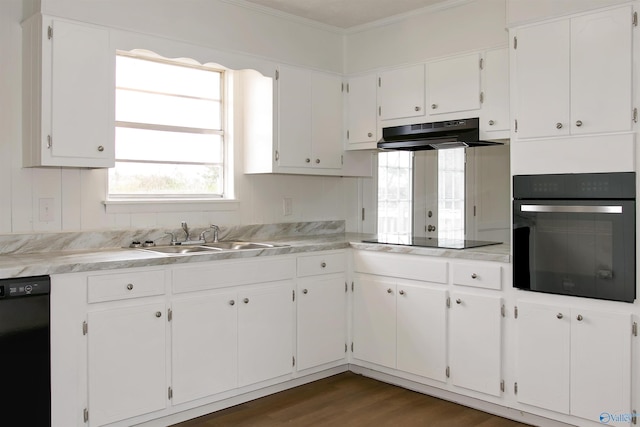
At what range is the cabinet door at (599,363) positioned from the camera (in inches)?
111

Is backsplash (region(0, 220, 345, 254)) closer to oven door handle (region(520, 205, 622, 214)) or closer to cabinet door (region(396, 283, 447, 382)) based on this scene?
cabinet door (region(396, 283, 447, 382))

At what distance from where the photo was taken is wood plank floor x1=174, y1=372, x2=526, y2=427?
3.22m

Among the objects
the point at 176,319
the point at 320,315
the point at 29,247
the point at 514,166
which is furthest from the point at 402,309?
the point at 29,247

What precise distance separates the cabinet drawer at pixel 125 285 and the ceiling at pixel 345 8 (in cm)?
186

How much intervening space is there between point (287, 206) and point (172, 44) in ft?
4.75

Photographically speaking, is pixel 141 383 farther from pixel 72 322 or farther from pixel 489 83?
pixel 489 83

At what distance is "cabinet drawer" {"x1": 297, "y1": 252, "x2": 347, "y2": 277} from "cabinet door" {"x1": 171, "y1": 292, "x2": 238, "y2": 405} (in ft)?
1.80

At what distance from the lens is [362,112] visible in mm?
4262

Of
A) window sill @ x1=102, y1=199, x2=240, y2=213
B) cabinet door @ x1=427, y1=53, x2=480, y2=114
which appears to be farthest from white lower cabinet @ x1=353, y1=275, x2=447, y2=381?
cabinet door @ x1=427, y1=53, x2=480, y2=114

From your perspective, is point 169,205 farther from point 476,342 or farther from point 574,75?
point 574,75

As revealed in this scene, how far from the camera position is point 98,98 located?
312 cm

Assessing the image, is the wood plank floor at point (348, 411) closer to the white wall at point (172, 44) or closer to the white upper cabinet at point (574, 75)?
the white wall at point (172, 44)

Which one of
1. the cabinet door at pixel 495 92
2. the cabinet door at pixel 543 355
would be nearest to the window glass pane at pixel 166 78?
the cabinet door at pixel 495 92

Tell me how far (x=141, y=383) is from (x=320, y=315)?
4.09ft
